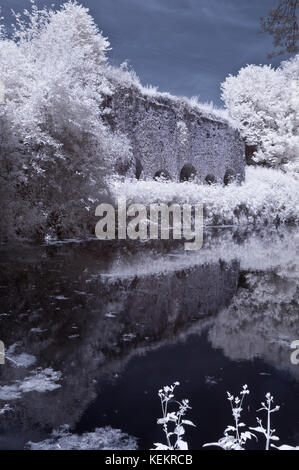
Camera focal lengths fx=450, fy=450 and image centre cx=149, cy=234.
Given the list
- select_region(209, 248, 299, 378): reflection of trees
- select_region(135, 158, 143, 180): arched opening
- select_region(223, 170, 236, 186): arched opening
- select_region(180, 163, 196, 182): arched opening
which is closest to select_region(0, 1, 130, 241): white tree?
select_region(209, 248, 299, 378): reflection of trees

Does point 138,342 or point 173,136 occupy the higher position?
point 173,136

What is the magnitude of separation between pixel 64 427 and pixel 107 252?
892cm

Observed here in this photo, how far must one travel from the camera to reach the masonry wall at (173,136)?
828 inches

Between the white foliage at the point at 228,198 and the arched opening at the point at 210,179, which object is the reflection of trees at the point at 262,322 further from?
the arched opening at the point at 210,179

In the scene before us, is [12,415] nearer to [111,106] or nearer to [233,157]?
[111,106]

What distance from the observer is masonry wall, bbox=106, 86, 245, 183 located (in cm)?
2103

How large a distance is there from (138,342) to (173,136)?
19.9 metres

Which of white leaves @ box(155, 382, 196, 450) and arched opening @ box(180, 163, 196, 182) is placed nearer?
white leaves @ box(155, 382, 196, 450)

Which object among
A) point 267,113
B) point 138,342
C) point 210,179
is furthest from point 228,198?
point 267,113

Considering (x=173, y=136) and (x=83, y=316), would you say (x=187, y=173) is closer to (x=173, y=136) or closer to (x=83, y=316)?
(x=173, y=136)

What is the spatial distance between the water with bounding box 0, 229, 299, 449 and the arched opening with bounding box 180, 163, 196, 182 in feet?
51.5

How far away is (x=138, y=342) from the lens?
5.51 m

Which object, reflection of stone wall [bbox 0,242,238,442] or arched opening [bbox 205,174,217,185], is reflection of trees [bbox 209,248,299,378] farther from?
arched opening [bbox 205,174,217,185]
